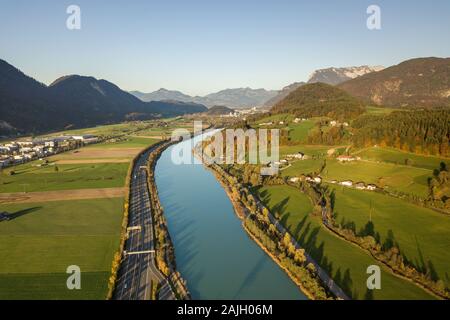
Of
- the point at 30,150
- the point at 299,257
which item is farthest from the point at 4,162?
the point at 299,257

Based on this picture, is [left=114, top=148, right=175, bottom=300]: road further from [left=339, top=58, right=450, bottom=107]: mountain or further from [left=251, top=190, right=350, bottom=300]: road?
[left=339, top=58, right=450, bottom=107]: mountain

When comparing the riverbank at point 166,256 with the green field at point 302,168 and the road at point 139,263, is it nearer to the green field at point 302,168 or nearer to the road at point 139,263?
the road at point 139,263

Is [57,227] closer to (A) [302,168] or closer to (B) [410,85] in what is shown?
(A) [302,168]

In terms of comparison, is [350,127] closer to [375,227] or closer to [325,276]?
[375,227]

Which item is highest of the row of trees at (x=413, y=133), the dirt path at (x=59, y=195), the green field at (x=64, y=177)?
the row of trees at (x=413, y=133)

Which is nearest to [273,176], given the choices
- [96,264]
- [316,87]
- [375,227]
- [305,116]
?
[375,227]

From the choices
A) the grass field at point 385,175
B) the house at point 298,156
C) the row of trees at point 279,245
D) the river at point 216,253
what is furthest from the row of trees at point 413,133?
the river at point 216,253
